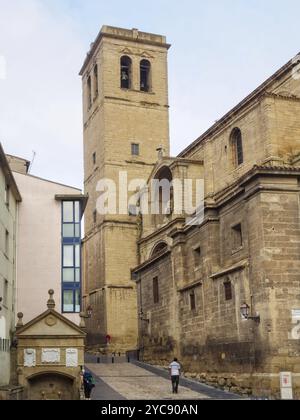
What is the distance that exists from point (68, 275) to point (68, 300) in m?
1.14

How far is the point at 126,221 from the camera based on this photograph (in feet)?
157

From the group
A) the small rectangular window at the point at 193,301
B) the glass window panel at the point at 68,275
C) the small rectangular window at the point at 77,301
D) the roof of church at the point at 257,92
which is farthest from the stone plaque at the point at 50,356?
the roof of church at the point at 257,92

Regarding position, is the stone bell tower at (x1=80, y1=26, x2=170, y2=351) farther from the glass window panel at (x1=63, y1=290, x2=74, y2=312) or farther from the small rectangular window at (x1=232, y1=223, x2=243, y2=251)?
the small rectangular window at (x1=232, y1=223, x2=243, y2=251)

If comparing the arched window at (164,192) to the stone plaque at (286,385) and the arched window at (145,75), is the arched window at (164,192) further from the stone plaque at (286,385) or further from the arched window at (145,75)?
the stone plaque at (286,385)

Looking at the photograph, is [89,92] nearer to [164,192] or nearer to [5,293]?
[164,192]

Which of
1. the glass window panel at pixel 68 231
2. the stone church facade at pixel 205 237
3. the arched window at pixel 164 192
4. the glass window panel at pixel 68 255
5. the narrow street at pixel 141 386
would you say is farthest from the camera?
the arched window at pixel 164 192

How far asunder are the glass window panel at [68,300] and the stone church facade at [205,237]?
490 cm

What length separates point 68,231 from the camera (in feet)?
95.7

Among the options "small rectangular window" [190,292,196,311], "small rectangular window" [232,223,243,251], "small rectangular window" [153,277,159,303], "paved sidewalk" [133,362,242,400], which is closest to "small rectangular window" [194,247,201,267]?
"small rectangular window" [190,292,196,311]

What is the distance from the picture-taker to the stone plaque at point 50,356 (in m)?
24.4

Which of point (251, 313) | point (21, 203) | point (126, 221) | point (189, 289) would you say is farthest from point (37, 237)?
point (126, 221)
